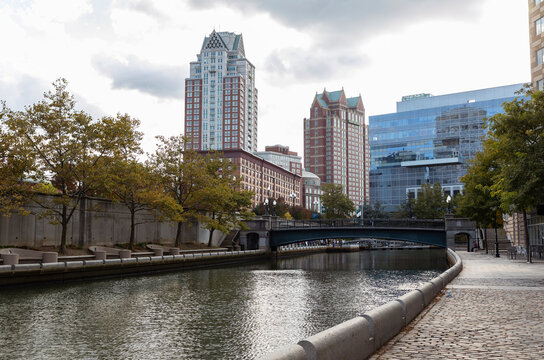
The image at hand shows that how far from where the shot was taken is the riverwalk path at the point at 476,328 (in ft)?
29.2

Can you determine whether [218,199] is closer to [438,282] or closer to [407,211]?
[438,282]

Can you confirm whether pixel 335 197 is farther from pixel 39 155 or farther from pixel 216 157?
pixel 39 155

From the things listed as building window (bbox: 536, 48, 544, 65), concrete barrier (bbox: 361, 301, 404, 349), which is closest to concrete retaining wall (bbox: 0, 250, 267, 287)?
concrete barrier (bbox: 361, 301, 404, 349)

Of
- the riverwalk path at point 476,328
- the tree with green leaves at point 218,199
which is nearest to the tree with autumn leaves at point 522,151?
the riverwalk path at point 476,328

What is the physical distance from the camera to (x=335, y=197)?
136500 millimetres

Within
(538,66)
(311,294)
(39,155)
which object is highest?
(538,66)

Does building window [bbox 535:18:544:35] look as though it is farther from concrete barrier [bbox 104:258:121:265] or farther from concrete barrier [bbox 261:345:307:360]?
concrete barrier [bbox 261:345:307:360]

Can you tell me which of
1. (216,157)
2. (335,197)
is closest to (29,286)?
(216,157)

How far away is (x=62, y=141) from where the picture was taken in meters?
38.8

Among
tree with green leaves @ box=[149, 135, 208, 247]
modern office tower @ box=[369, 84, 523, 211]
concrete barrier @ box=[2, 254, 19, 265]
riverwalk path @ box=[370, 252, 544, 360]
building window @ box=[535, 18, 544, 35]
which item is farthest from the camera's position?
modern office tower @ box=[369, 84, 523, 211]

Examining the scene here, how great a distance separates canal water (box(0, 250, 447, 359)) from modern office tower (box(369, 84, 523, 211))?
4542 inches

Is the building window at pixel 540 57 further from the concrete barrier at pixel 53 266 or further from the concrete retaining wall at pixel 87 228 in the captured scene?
the concrete barrier at pixel 53 266

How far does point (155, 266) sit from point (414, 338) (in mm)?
34588

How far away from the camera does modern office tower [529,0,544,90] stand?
1849 inches
